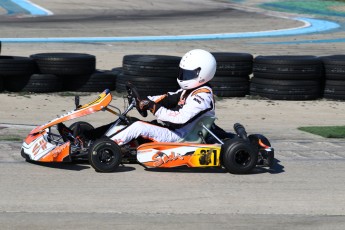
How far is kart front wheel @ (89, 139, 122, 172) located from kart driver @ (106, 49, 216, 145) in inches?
8.2

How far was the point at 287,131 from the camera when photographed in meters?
11.2

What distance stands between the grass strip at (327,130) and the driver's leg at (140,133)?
3.09 m

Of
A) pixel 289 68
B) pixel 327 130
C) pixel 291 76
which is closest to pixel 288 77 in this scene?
pixel 291 76

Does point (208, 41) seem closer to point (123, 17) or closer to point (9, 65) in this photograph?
point (123, 17)

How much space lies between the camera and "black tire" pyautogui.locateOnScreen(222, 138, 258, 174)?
321 inches

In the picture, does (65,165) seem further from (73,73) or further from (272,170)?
(73,73)

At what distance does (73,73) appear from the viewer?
46.0 ft

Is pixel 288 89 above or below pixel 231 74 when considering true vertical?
below

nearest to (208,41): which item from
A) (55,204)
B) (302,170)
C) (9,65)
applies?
(9,65)

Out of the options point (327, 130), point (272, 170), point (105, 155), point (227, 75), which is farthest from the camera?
point (227, 75)

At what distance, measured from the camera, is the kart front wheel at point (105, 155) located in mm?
8023

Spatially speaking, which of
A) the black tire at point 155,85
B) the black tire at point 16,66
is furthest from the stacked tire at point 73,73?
the black tire at point 155,85

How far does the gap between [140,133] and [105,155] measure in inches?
17.1

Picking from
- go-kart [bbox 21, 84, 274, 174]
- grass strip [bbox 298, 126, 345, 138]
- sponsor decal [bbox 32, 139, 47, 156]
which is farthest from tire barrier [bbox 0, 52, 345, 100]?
sponsor decal [bbox 32, 139, 47, 156]
